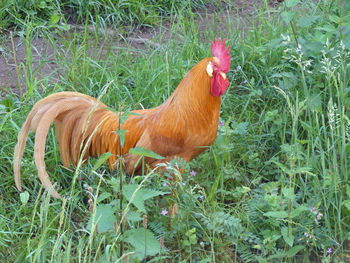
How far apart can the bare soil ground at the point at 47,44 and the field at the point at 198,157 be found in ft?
0.06

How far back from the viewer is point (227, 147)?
3.49 m

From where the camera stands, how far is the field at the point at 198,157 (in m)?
2.77

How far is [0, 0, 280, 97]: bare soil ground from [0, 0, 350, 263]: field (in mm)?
19

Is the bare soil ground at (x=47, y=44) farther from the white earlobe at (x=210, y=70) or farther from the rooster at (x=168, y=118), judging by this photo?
the white earlobe at (x=210, y=70)

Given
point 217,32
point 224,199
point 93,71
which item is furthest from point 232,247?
point 217,32

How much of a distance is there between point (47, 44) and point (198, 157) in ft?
6.69

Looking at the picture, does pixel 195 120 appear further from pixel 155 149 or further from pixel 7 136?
pixel 7 136

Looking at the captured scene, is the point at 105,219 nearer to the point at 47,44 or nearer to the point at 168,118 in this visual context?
the point at 168,118

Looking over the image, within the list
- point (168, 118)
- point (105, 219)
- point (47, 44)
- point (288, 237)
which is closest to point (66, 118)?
point (168, 118)

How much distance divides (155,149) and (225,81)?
0.57 m

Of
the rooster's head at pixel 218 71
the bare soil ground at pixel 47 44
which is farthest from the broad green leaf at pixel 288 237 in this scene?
the bare soil ground at pixel 47 44

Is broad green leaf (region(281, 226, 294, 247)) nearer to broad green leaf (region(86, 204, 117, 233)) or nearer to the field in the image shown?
the field

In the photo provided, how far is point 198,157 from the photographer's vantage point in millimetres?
3697

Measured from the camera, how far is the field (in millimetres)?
2770
